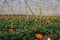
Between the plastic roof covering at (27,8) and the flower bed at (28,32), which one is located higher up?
the flower bed at (28,32)

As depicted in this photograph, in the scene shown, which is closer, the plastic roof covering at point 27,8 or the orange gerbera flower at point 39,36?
the orange gerbera flower at point 39,36

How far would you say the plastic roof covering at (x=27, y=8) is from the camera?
6600 millimetres

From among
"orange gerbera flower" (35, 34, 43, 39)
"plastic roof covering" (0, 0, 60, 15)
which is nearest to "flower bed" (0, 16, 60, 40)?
"orange gerbera flower" (35, 34, 43, 39)

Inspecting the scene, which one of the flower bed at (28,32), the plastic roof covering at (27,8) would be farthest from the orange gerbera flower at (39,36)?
the plastic roof covering at (27,8)

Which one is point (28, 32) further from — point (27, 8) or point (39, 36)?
point (27, 8)

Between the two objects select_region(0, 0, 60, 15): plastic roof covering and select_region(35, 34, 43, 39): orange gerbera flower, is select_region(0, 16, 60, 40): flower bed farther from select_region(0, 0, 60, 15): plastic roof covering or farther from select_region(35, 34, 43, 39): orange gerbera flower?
select_region(0, 0, 60, 15): plastic roof covering

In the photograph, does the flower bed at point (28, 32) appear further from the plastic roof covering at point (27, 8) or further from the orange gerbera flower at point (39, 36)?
the plastic roof covering at point (27, 8)

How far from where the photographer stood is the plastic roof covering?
21.7ft

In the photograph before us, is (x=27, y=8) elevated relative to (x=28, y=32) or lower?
lower

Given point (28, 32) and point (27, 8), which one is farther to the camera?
point (27, 8)

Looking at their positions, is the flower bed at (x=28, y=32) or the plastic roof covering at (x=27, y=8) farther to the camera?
the plastic roof covering at (x=27, y=8)

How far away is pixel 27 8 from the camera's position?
6.64 m

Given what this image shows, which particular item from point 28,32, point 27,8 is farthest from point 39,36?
point 27,8

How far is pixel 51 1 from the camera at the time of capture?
273 inches
